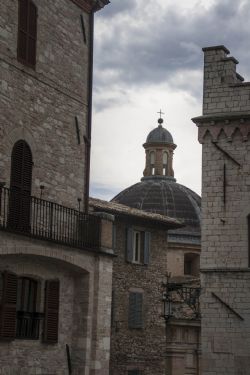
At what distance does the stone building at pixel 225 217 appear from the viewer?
26.3 meters

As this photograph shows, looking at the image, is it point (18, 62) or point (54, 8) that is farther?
point (54, 8)

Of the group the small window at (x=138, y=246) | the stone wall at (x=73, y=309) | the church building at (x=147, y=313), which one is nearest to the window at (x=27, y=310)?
the stone wall at (x=73, y=309)

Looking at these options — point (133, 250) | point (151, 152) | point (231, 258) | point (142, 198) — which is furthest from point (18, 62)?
point (151, 152)

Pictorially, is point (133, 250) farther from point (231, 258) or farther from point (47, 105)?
point (47, 105)

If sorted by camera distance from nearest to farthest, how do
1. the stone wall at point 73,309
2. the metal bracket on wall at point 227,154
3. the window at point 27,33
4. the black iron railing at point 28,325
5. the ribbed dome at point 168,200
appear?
the black iron railing at point 28,325 < the stone wall at point 73,309 < the window at point 27,33 < the metal bracket on wall at point 227,154 < the ribbed dome at point 168,200

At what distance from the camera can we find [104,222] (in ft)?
82.5

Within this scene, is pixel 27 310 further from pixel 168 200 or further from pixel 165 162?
pixel 165 162

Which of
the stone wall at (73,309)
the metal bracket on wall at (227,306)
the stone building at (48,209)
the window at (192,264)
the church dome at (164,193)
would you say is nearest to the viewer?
the stone building at (48,209)

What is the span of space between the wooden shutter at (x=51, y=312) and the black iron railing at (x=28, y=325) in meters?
0.24

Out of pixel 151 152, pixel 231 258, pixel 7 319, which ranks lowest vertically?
pixel 7 319

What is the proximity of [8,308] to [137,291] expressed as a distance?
54.1ft

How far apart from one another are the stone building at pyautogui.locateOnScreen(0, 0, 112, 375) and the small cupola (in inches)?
1481

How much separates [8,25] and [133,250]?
16501 mm

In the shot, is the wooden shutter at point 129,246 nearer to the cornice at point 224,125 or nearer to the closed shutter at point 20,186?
→ the cornice at point 224,125
